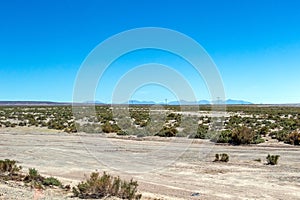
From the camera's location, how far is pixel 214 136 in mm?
28641

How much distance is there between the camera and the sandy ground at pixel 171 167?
11.8m

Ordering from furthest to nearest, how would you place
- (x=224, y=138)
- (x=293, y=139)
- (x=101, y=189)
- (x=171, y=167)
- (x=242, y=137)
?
(x=224, y=138)
(x=293, y=139)
(x=242, y=137)
(x=171, y=167)
(x=101, y=189)

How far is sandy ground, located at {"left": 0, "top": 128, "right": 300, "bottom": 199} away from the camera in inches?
465

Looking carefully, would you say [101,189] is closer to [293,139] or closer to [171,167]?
[171,167]

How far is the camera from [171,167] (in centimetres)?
1628

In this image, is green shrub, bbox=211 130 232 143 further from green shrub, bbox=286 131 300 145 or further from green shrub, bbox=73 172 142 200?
green shrub, bbox=73 172 142 200

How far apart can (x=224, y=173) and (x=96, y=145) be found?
35.1 ft

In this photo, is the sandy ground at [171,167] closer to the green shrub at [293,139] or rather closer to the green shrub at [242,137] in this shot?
the green shrub at [293,139]

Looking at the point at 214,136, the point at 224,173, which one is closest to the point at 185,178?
the point at 224,173

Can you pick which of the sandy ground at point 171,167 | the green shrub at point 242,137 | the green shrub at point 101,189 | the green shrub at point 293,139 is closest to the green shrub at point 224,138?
the green shrub at point 242,137

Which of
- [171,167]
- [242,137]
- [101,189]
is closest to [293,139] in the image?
[242,137]

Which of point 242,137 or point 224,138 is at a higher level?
point 242,137

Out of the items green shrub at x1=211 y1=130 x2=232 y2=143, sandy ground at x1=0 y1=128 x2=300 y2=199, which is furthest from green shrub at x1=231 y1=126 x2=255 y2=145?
sandy ground at x1=0 y1=128 x2=300 y2=199

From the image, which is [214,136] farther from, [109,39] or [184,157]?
[109,39]
